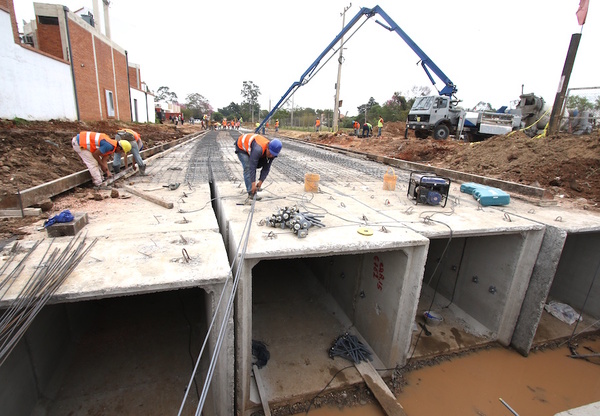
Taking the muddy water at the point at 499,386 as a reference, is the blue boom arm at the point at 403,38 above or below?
above

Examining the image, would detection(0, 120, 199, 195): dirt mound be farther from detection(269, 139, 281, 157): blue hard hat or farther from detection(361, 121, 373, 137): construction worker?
detection(361, 121, 373, 137): construction worker

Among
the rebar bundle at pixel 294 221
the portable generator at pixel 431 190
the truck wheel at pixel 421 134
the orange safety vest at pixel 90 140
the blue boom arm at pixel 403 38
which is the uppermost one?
the blue boom arm at pixel 403 38

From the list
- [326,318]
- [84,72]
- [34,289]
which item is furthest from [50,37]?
[326,318]

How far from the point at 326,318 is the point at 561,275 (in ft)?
15.1

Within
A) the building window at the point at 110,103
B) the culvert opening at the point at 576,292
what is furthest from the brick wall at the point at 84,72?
the culvert opening at the point at 576,292

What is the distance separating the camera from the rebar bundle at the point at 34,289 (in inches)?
80.8

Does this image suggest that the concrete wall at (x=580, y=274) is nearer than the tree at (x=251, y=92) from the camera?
Yes

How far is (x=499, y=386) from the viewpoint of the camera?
405 centimetres

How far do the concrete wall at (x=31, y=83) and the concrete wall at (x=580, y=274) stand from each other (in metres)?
15.9

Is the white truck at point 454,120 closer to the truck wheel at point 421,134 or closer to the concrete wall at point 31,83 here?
the truck wheel at point 421,134

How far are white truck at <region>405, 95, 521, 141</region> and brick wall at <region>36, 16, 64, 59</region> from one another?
17851 mm

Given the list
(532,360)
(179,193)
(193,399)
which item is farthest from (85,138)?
(532,360)

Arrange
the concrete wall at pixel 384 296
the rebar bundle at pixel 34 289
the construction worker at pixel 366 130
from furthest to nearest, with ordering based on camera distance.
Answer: the construction worker at pixel 366 130
the concrete wall at pixel 384 296
the rebar bundle at pixel 34 289

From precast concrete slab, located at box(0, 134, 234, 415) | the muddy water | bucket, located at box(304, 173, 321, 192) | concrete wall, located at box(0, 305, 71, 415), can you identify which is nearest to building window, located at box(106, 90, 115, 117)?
precast concrete slab, located at box(0, 134, 234, 415)
